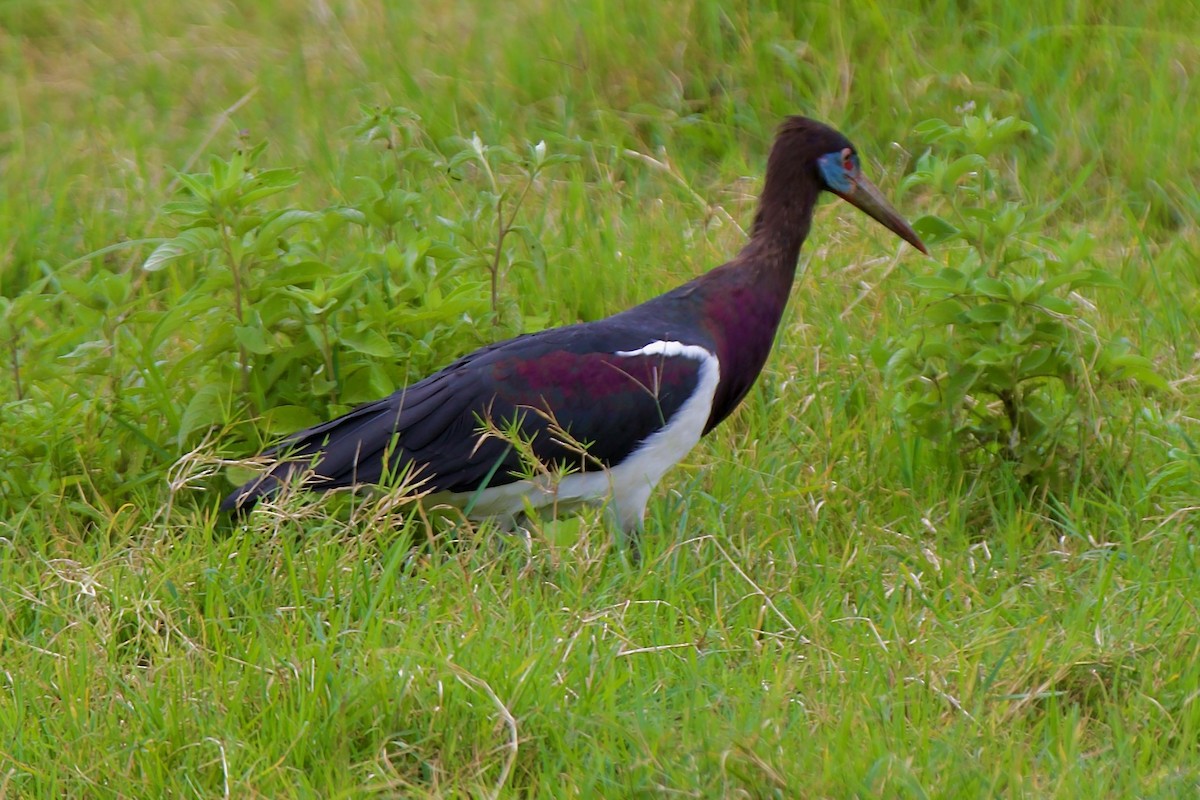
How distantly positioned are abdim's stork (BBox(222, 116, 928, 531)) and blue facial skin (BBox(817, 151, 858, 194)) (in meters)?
0.47

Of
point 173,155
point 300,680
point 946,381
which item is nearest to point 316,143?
point 173,155

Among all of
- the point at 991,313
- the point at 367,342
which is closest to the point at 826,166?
the point at 991,313

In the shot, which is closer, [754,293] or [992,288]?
[992,288]

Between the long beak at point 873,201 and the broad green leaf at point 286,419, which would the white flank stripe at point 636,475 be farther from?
the long beak at point 873,201

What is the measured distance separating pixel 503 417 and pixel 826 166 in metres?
1.22

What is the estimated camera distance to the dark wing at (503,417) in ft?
13.2

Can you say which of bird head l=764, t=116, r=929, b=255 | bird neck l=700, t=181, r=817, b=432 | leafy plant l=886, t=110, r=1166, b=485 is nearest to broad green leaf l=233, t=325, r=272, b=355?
bird neck l=700, t=181, r=817, b=432

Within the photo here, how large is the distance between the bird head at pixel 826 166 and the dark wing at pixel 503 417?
27.9 inches

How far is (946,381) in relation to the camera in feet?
14.0

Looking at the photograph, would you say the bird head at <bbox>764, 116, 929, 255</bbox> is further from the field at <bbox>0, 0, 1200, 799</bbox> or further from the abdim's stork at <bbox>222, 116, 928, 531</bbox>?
the abdim's stork at <bbox>222, 116, 928, 531</bbox>

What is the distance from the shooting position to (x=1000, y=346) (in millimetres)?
4125

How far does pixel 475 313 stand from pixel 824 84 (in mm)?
2210

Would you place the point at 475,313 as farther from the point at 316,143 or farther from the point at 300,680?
the point at 316,143

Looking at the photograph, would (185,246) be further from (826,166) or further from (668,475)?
(826,166)
